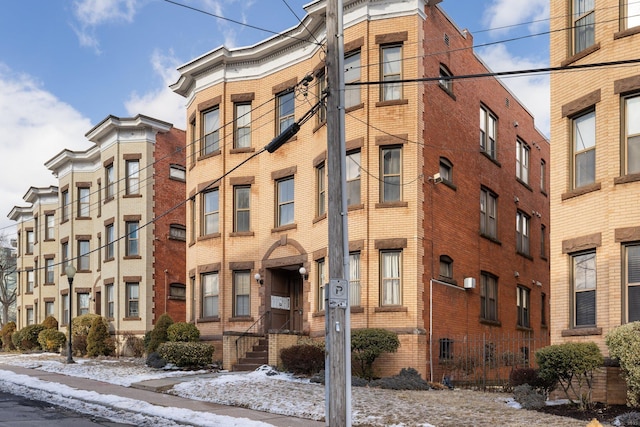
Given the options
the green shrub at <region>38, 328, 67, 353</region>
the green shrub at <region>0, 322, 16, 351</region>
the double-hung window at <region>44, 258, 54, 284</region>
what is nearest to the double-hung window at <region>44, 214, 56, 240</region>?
the double-hung window at <region>44, 258, 54, 284</region>

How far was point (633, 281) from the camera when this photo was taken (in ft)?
49.4

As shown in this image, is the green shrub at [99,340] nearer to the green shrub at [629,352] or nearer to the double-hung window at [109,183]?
the double-hung window at [109,183]

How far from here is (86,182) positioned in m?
39.2

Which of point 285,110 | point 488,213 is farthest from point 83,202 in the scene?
point 488,213

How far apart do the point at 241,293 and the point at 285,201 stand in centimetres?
387

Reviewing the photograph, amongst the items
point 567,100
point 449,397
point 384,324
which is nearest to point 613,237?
point 567,100

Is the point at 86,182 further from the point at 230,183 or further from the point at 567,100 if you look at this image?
the point at 567,100

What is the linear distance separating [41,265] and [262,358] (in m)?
28.7

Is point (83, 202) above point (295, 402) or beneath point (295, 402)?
above

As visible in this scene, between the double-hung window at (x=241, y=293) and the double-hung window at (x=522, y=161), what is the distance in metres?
12.5

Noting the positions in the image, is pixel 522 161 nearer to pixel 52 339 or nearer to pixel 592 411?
pixel 592 411

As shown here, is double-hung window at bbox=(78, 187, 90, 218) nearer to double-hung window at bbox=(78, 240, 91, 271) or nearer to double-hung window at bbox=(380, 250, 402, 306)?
double-hung window at bbox=(78, 240, 91, 271)

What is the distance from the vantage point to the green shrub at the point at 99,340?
107 feet

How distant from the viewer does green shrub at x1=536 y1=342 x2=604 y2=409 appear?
14258mm
